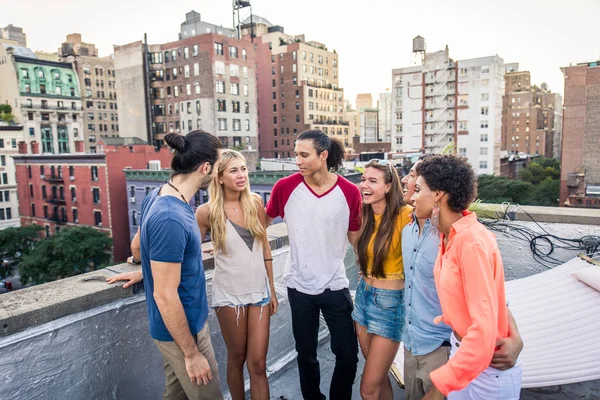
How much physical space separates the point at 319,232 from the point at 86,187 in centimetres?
4445

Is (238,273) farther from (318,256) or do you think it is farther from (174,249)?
(174,249)

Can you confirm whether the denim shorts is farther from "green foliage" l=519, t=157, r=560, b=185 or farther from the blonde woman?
"green foliage" l=519, t=157, r=560, b=185

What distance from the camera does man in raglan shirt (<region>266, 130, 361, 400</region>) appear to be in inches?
127

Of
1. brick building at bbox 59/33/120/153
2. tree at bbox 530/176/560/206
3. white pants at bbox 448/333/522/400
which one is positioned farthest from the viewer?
brick building at bbox 59/33/120/153

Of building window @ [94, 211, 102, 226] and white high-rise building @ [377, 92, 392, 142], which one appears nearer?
building window @ [94, 211, 102, 226]

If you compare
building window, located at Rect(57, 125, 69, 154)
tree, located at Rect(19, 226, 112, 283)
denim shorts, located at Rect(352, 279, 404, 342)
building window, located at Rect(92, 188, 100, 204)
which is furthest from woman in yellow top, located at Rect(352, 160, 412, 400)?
building window, located at Rect(57, 125, 69, 154)

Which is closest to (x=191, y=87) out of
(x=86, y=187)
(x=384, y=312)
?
(x=86, y=187)

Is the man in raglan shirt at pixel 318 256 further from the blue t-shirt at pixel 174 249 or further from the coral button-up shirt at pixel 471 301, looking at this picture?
the coral button-up shirt at pixel 471 301

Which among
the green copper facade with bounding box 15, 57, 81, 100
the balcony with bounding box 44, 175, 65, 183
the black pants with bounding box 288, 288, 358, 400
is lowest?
the balcony with bounding box 44, 175, 65, 183

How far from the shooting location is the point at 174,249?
229 cm

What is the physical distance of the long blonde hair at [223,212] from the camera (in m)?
2.99

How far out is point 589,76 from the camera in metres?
44.5

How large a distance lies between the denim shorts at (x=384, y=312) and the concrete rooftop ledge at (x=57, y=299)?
1.56 meters

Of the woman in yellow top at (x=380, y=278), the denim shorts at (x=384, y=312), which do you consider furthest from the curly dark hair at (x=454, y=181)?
the denim shorts at (x=384, y=312)
